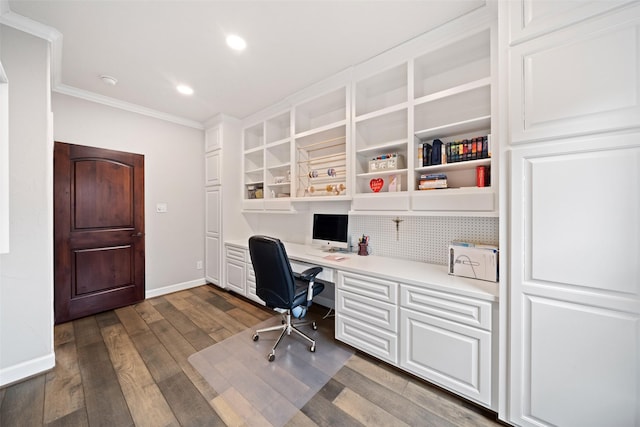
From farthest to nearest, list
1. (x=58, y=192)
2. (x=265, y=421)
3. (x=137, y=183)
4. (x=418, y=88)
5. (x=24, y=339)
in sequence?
(x=137, y=183), (x=58, y=192), (x=418, y=88), (x=24, y=339), (x=265, y=421)

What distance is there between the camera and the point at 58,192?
8.75 ft

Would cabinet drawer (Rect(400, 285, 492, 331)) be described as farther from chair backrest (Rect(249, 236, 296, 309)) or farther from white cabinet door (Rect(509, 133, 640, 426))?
chair backrest (Rect(249, 236, 296, 309))

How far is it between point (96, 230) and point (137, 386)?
210 centimetres

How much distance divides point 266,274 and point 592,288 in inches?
81.5

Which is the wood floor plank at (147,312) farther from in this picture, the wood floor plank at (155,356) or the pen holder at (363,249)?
the pen holder at (363,249)

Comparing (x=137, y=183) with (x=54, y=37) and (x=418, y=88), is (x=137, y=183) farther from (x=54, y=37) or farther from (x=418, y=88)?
(x=418, y=88)

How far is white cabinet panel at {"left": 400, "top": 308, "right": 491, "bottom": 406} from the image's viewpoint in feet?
4.87

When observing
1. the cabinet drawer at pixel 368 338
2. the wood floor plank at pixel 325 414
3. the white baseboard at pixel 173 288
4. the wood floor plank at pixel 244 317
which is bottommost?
the wood floor plank at pixel 325 414

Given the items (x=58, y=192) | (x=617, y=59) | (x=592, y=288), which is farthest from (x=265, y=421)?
(x=58, y=192)

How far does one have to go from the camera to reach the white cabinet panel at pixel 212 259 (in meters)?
3.68

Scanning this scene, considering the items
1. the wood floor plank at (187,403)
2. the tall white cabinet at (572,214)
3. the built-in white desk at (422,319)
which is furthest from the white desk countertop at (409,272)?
the wood floor plank at (187,403)

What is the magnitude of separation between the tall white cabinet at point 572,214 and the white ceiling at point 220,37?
2.51 ft

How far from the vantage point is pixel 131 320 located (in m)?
2.76

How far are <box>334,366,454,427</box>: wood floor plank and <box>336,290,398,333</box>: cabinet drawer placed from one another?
1.29ft
